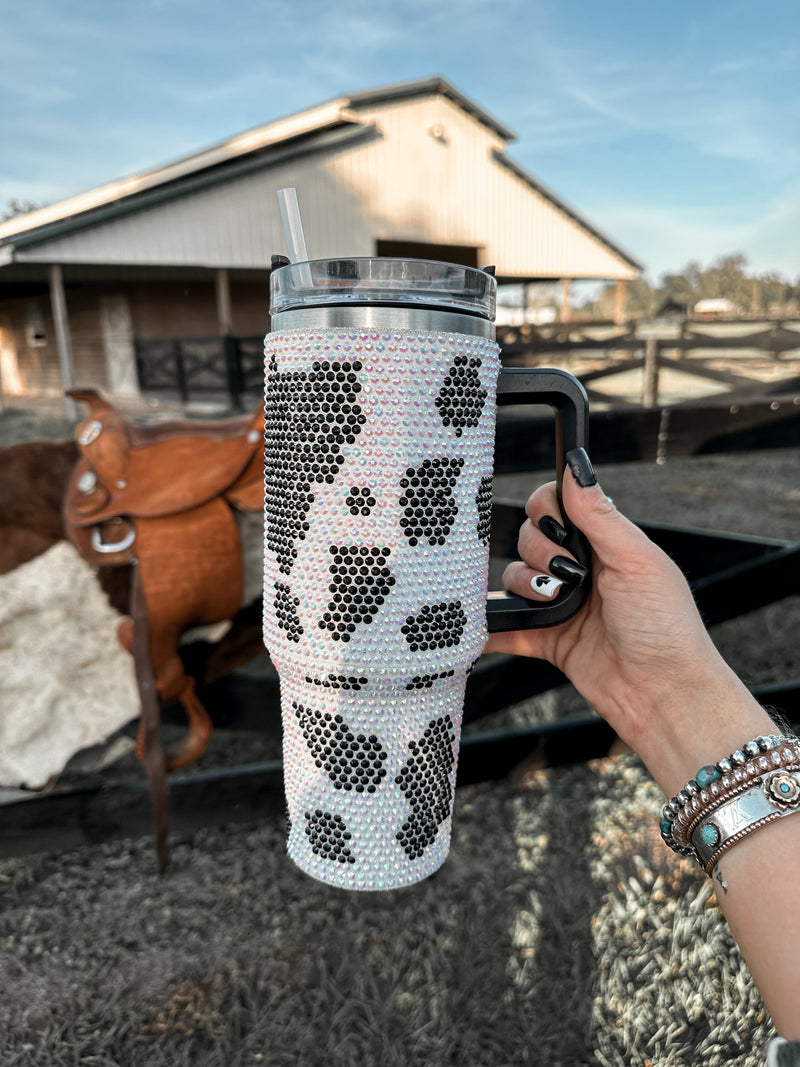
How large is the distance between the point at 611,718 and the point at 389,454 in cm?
73

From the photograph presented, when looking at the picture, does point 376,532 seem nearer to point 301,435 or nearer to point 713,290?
point 301,435

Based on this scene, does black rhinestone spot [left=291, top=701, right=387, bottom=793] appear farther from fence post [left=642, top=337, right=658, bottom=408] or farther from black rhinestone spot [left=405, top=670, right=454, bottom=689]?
fence post [left=642, top=337, right=658, bottom=408]

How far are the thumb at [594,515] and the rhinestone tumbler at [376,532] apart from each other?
9 cm

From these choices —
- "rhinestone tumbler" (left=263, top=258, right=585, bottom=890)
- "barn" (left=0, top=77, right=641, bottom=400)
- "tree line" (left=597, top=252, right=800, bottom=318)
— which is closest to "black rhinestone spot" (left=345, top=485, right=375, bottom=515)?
"rhinestone tumbler" (left=263, top=258, right=585, bottom=890)

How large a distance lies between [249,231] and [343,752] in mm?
13857

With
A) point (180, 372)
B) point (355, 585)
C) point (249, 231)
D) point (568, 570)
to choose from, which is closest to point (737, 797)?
point (568, 570)

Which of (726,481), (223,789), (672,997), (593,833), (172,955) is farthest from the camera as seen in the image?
(726,481)

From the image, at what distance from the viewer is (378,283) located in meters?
0.69

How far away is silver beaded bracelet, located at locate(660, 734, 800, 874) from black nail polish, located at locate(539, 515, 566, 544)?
1.22ft

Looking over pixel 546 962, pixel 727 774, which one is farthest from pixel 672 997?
pixel 727 774

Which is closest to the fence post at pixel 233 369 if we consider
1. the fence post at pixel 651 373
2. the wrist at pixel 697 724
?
the fence post at pixel 651 373

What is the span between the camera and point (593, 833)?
2350 millimetres

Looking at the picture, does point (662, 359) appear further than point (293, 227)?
Yes

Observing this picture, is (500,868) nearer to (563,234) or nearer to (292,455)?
(292,455)
